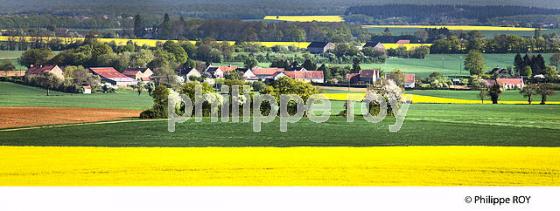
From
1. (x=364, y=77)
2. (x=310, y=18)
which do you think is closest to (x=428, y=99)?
(x=364, y=77)

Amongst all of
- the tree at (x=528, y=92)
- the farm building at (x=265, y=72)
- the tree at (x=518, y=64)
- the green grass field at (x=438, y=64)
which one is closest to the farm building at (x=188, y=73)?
the farm building at (x=265, y=72)

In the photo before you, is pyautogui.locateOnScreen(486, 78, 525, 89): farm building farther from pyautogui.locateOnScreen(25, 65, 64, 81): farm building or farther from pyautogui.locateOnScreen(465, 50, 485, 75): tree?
pyautogui.locateOnScreen(25, 65, 64, 81): farm building

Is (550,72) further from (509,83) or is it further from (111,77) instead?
(111,77)

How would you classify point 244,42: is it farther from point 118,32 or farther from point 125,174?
point 125,174

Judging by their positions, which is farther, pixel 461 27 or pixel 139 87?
pixel 461 27

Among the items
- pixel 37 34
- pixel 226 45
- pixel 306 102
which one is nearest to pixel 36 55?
pixel 37 34
